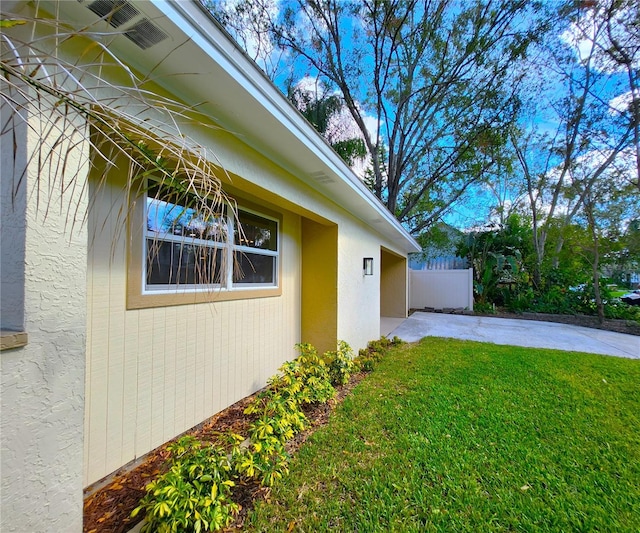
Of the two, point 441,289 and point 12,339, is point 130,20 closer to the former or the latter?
point 12,339

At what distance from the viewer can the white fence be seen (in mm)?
12391

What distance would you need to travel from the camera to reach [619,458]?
99.0 inches

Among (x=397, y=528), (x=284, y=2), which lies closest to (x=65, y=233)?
(x=397, y=528)

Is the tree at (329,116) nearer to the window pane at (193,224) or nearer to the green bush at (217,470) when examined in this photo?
the window pane at (193,224)

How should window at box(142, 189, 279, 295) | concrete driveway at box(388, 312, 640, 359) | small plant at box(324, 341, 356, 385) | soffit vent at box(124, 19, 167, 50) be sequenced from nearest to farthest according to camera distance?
soffit vent at box(124, 19, 167, 50) → window at box(142, 189, 279, 295) → small plant at box(324, 341, 356, 385) → concrete driveway at box(388, 312, 640, 359)

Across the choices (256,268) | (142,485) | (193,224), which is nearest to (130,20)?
(193,224)

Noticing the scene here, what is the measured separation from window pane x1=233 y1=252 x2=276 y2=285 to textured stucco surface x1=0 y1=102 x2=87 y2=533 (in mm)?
2012

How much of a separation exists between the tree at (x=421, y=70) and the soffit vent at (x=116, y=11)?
9342 millimetres

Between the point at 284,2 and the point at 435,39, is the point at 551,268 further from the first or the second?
the point at 284,2

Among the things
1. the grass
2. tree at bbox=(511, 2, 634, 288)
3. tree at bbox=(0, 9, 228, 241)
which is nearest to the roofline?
tree at bbox=(0, 9, 228, 241)

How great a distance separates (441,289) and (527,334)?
5.19 m

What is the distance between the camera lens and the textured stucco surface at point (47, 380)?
Result: 1.29 meters

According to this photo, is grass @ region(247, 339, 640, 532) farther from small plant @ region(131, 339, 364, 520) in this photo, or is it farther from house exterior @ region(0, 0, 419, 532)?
house exterior @ region(0, 0, 419, 532)

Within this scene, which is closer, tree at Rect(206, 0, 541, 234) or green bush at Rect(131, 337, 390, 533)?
green bush at Rect(131, 337, 390, 533)
